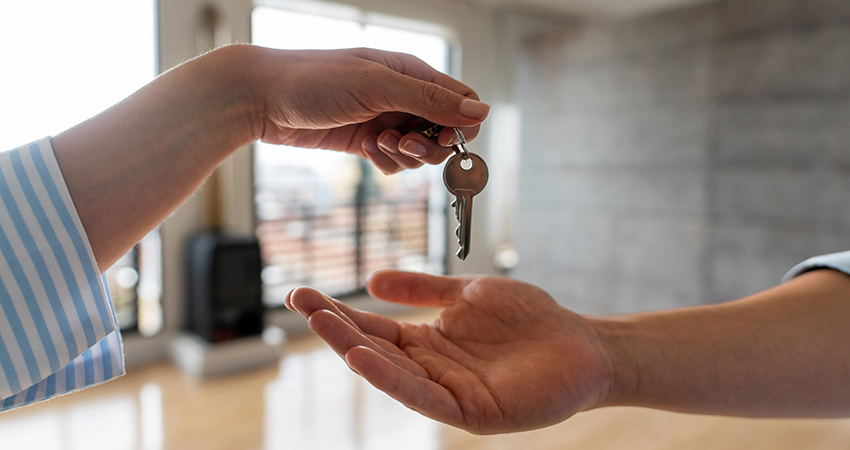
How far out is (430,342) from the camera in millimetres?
1058

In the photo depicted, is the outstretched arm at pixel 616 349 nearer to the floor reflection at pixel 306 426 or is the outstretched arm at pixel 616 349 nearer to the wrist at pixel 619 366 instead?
the wrist at pixel 619 366

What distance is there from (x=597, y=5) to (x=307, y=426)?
4367 mm

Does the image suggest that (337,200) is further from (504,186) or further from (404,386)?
(404,386)

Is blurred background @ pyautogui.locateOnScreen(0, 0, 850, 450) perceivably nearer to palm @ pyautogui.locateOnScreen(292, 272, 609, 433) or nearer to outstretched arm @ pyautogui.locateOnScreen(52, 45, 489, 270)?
palm @ pyautogui.locateOnScreen(292, 272, 609, 433)

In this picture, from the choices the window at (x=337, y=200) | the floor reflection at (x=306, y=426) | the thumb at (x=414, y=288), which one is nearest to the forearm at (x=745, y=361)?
the thumb at (x=414, y=288)

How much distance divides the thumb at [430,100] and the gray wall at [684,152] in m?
3.16

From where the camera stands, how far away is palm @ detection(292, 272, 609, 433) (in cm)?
78

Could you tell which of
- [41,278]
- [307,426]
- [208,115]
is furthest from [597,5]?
[41,278]

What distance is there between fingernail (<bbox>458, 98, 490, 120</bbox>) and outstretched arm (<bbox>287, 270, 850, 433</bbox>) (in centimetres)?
39

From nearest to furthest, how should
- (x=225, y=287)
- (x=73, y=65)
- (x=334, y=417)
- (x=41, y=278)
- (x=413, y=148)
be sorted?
(x=41, y=278), (x=413, y=148), (x=334, y=417), (x=73, y=65), (x=225, y=287)

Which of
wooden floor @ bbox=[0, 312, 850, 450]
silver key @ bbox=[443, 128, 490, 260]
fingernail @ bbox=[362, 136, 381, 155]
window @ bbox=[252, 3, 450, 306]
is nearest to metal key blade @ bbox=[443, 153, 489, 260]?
silver key @ bbox=[443, 128, 490, 260]

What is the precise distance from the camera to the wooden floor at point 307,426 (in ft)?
7.71

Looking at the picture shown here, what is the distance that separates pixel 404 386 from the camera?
2.44 ft

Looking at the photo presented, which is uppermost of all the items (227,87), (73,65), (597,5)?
(597,5)
